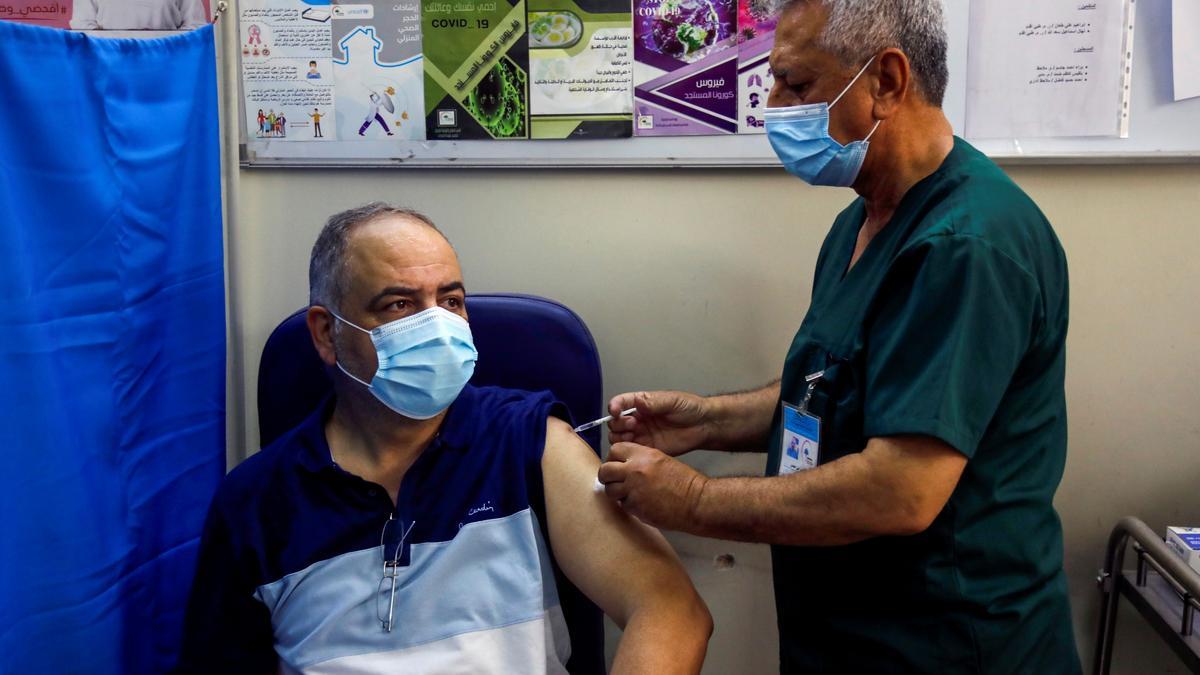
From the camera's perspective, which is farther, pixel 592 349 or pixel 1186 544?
pixel 592 349

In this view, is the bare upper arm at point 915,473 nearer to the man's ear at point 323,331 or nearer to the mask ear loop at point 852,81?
the mask ear loop at point 852,81

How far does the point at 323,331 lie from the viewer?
156 cm

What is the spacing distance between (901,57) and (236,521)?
1.13 metres

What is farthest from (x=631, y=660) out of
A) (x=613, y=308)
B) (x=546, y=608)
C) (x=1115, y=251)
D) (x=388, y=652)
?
(x=1115, y=251)

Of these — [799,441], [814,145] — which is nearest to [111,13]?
[814,145]

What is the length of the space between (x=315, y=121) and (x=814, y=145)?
1087 mm

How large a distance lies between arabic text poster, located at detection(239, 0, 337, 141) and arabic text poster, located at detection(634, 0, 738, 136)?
0.62 m

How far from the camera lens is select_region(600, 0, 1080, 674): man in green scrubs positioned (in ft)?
3.83

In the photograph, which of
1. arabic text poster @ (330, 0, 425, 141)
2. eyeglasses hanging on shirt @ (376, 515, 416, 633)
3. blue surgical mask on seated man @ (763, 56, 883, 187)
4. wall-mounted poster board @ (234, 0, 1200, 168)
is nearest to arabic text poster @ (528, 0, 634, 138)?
wall-mounted poster board @ (234, 0, 1200, 168)

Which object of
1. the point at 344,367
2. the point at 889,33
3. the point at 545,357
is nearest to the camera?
the point at 889,33

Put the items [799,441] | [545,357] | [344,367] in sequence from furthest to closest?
[545,357], [344,367], [799,441]

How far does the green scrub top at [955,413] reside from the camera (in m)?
1.16

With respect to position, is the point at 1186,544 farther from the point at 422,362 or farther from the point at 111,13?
the point at 111,13

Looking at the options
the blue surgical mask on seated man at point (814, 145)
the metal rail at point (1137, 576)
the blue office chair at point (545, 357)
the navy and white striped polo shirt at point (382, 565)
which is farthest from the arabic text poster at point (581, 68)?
the metal rail at point (1137, 576)
